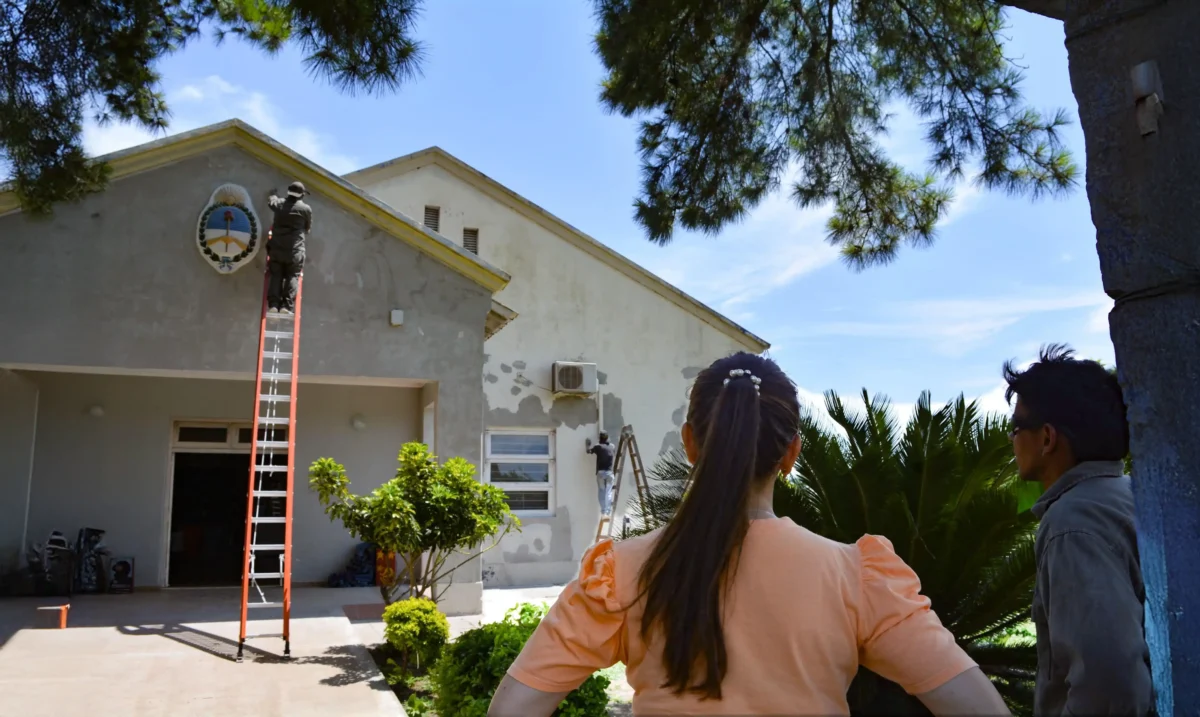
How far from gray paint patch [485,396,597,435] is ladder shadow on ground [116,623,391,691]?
7.42 m

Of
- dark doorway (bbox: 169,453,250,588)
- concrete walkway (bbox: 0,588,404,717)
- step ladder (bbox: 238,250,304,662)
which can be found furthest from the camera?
dark doorway (bbox: 169,453,250,588)

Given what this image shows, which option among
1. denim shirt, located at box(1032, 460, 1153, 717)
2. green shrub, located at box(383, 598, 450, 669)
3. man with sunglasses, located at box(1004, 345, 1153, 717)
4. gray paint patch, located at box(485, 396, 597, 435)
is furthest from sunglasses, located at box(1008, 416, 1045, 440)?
gray paint patch, located at box(485, 396, 597, 435)

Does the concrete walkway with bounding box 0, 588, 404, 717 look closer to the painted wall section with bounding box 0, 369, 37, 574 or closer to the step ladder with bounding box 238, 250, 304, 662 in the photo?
the step ladder with bounding box 238, 250, 304, 662

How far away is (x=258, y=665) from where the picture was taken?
25.0ft

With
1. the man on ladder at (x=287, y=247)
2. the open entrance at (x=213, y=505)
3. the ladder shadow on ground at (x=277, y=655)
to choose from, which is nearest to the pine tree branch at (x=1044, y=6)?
the ladder shadow on ground at (x=277, y=655)

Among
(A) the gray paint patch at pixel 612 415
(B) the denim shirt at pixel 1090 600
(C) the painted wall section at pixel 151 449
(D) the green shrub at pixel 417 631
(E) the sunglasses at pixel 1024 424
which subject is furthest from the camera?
(A) the gray paint patch at pixel 612 415

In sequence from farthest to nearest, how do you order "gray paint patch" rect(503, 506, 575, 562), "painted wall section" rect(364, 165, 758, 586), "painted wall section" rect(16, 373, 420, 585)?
"painted wall section" rect(364, 165, 758, 586) → "gray paint patch" rect(503, 506, 575, 562) → "painted wall section" rect(16, 373, 420, 585)

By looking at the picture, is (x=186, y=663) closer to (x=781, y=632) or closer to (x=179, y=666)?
(x=179, y=666)

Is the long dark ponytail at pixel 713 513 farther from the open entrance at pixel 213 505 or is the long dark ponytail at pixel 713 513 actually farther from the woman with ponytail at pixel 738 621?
the open entrance at pixel 213 505

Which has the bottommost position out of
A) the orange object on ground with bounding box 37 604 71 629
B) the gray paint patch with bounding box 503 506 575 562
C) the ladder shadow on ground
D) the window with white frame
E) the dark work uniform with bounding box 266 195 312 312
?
the ladder shadow on ground

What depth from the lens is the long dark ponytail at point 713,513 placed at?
4.92ft

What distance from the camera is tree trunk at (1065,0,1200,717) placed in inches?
77.9

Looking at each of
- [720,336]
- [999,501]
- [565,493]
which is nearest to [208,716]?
[999,501]

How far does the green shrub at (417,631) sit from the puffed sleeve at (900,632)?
6.53 m
